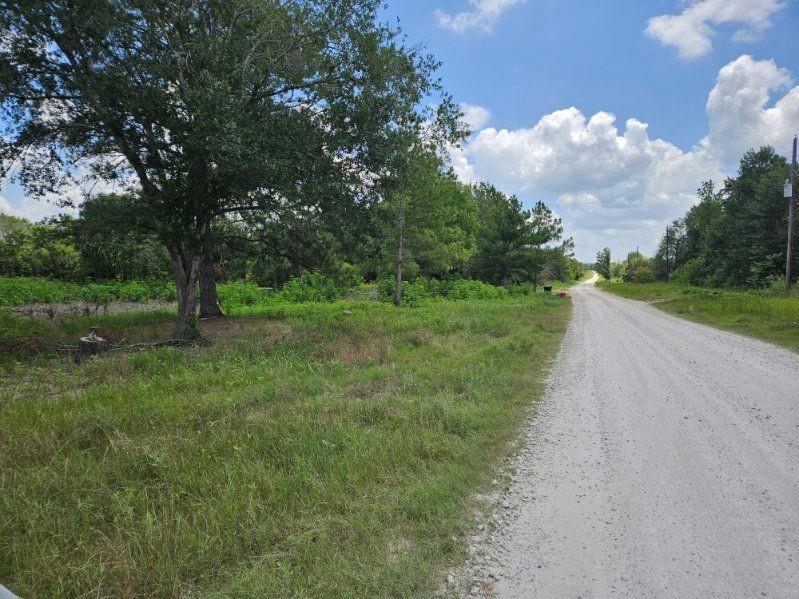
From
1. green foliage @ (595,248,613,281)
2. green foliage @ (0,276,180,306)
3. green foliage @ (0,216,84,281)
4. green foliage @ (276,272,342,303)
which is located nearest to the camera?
green foliage @ (0,276,180,306)

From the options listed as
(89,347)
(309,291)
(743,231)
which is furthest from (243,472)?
(743,231)

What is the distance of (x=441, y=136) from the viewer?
1440cm

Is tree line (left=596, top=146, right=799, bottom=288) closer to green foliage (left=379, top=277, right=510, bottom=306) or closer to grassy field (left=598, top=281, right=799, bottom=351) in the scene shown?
grassy field (left=598, top=281, right=799, bottom=351)

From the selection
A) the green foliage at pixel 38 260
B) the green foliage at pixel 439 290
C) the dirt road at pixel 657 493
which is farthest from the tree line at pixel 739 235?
the green foliage at pixel 38 260

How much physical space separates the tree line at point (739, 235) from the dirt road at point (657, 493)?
98.7 feet

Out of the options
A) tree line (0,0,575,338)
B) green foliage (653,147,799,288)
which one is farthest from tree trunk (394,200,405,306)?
A: green foliage (653,147,799,288)

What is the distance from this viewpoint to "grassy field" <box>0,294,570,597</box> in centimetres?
262

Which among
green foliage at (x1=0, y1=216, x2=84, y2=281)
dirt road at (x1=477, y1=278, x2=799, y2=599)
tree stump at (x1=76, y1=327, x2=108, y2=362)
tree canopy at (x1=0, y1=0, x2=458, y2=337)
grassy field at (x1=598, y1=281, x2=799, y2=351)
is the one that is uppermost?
tree canopy at (x1=0, y1=0, x2=458, y2=337)

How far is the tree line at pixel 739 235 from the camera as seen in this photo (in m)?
34.7

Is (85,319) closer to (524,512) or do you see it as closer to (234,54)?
(234,54)

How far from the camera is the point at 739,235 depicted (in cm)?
4003

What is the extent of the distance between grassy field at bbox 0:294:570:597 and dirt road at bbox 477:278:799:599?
1.82ft

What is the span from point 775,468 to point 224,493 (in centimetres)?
536

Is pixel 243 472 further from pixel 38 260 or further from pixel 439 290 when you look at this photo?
pixel 38 260
